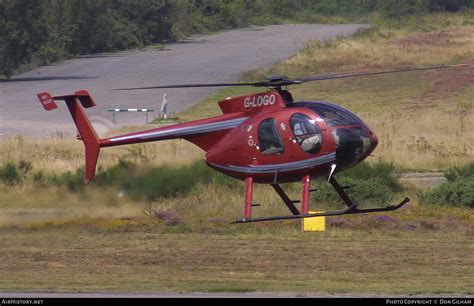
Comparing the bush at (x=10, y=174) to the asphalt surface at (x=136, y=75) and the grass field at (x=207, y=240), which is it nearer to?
the grass field at (x=207, y=240)

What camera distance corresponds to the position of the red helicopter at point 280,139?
57.6 feet

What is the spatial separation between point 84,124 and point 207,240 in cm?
481

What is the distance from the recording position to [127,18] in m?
73.9

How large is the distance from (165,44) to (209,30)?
12.0 meters

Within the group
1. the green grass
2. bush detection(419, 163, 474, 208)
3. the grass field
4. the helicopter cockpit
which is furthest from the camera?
bush detection(419, 163, 474, 208)

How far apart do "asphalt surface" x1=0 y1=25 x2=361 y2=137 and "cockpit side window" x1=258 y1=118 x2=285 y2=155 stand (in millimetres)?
23634

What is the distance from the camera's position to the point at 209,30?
89500 mm

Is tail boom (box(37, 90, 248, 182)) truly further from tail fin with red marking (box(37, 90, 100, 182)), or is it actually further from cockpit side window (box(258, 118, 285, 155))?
cockpit side window (box(258, 118, 285, 155))

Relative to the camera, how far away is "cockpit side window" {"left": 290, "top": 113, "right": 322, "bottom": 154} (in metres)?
17.6

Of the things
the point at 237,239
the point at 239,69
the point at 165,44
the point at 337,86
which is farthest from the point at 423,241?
the point at 165,44

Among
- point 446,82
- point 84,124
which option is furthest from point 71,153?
point 446,82

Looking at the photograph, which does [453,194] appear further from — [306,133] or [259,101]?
[306,133]

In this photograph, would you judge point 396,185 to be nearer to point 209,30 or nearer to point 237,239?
point 237,239

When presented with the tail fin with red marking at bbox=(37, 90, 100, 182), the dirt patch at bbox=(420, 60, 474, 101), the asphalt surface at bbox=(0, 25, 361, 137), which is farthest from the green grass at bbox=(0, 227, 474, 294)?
the dirt patch at bbox=(420, 60, 474, 101)
